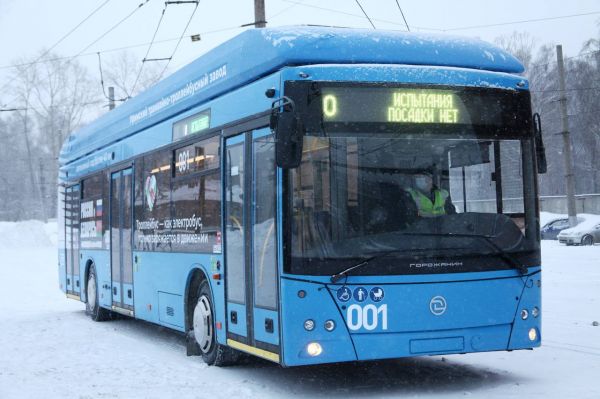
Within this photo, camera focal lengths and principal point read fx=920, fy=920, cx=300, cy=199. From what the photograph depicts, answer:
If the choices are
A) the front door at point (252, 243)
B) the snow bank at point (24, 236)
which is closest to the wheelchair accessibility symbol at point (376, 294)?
the front door at point (252, 243)

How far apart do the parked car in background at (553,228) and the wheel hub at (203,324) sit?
39.9m

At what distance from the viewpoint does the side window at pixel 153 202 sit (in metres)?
11.8

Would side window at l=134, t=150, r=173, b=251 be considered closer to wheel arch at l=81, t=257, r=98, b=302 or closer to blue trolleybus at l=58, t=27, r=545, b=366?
blue trolleybus at l=58, t=27, r=545, b=366

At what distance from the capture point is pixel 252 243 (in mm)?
8797

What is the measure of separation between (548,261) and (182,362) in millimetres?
18925

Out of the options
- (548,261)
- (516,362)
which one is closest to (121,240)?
(516,362)

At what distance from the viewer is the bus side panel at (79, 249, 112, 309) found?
15031 millimetres

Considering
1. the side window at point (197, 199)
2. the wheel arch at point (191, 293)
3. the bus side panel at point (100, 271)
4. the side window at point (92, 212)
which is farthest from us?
the side window at point (92, 212)

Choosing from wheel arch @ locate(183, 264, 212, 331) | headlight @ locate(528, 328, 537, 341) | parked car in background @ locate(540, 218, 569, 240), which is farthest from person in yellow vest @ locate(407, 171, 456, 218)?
parked car in background @ locate(540, 218, 569, 240)

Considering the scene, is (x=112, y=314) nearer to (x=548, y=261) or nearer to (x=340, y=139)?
(x=340, y=139)

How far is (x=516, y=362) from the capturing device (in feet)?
33.0

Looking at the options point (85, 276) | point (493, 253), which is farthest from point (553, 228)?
point (493, 253)

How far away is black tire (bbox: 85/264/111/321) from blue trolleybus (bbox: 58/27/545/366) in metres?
6.99

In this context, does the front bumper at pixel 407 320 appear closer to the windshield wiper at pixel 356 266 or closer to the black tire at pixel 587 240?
the windshield wiper at pixel 356 266
